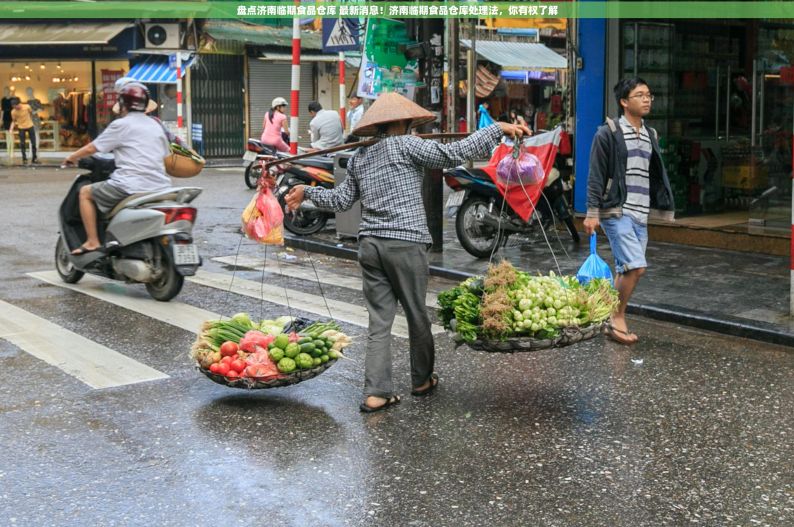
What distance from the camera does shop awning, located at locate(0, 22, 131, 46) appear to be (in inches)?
1073

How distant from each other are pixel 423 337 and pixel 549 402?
816 mm

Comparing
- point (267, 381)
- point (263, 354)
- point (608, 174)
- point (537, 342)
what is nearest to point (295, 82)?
point (608, 174)

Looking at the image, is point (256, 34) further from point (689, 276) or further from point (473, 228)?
point (689, 276)

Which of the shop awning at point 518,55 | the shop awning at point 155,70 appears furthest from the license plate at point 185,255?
the shop awning at point 155,70

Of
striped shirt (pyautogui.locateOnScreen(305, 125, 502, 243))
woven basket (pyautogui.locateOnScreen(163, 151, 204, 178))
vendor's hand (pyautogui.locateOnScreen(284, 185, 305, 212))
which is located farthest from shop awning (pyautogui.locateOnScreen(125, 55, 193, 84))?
striped shirt (pyautogui.locateOnScreen(305, 125, 502, 243))

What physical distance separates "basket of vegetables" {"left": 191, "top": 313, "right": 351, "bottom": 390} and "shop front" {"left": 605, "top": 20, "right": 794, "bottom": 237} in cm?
749

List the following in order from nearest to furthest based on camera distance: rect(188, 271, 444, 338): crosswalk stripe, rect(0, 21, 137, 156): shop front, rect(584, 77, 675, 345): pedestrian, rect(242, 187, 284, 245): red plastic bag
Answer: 1. rect(242, 187, 284, 245): red plastic bag
2. rect(584, 77, 675, 345): pedestrian
3. rect(188, 271, 444, 338): crosswalk stripe
4. rect(0, 21, 137, 156): shop front

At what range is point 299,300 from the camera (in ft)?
29.9

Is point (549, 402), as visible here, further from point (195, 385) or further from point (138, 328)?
point (138, 328)

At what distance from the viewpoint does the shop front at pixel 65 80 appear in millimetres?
28281

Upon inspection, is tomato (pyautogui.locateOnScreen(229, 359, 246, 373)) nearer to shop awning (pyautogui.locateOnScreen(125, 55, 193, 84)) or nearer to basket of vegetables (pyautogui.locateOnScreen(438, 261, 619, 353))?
basket of vegetables (pyautogui.locateOnScreen(438, 261, 619, 353))

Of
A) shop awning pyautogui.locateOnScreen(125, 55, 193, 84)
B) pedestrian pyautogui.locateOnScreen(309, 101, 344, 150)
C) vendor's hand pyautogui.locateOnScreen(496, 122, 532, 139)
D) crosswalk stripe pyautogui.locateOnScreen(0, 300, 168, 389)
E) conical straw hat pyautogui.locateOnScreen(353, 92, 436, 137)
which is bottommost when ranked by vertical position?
crosswalk stripe pyautogui.locateOnScreen(0, 300, 168, 389)

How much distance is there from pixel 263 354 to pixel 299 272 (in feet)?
16.5

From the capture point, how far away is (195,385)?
250 inches
